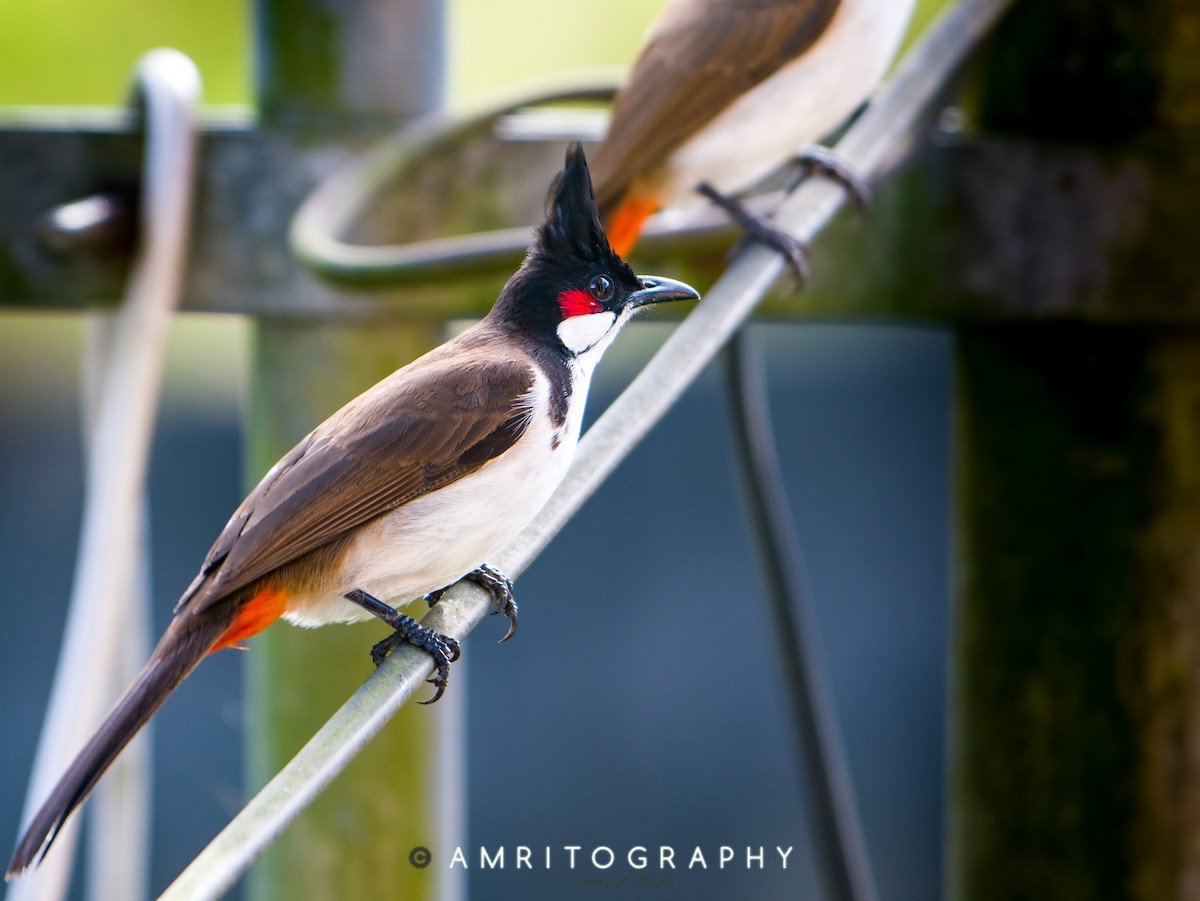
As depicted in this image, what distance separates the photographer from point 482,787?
7.95 ft

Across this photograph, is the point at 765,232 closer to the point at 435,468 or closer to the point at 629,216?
the point at 435,468

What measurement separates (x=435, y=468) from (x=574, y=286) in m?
0.19

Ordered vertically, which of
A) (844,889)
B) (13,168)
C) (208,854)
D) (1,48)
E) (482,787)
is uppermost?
(1,48)

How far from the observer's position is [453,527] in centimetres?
121

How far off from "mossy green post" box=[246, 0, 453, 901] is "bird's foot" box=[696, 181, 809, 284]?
380 mm

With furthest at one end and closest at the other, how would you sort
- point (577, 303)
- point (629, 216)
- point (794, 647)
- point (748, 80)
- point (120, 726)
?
point (748, 80) → point (629, 216) → point (794, 647) → point (577, 303) → point (120, 726)

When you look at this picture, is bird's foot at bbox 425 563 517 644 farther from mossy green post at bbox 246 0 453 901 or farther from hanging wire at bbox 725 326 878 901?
hanging wire at bbox 725 326 878 901

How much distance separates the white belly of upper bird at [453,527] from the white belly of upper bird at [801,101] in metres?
1.03

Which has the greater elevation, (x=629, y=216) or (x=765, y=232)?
(x=629, y=216)

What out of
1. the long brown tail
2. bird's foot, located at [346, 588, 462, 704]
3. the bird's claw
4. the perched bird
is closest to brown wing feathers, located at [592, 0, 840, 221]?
the perched bird

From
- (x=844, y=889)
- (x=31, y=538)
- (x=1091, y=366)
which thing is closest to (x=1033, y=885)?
(x=844, y=889)

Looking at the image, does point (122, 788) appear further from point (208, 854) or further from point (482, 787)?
point (482, 787)

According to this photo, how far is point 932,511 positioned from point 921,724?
41 cm

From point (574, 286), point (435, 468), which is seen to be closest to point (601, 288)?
point (574, 286)
